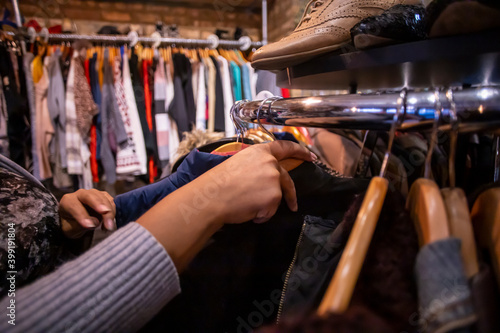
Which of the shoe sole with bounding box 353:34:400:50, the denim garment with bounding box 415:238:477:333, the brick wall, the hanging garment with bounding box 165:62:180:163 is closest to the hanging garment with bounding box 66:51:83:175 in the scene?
the hanging garment with bounding box 165:62:180:163

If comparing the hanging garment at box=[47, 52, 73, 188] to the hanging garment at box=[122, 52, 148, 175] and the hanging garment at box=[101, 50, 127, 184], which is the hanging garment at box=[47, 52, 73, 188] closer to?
the hanging garment at box=[101, 50, 127, 184]

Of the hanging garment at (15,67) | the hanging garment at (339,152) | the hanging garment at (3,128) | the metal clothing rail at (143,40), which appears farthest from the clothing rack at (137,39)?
the hanging garment at (339,152)

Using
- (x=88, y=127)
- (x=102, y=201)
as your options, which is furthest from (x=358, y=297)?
(x=88, y=127)

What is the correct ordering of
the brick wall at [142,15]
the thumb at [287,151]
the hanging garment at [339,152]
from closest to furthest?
the thumb at [287,151], the hanging garment at [339,152], the brick wall at [142,15]

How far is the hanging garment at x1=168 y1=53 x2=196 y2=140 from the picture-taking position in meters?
1.55

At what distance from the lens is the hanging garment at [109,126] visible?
149 cm

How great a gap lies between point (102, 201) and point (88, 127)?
4.11 feet

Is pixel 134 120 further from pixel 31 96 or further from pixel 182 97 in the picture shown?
pixel 31 96

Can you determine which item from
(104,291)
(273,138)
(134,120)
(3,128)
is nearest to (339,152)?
(273,138)

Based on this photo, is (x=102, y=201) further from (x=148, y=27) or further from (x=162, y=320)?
(x=148, y=27)

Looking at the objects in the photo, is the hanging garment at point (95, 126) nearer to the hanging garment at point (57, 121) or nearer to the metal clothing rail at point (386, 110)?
the hanging garment at point (57, 121)

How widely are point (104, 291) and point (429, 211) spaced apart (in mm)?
300

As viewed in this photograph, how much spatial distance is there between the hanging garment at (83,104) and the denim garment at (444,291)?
1.68 m

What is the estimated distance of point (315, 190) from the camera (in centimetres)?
45
